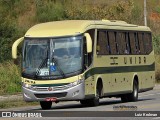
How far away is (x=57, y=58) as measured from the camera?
27.5 m

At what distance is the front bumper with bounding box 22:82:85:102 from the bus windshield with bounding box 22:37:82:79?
575 mm

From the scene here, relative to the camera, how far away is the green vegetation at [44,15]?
133 ft

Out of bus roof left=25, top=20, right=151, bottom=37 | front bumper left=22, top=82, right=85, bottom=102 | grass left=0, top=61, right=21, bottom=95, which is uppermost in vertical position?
bus roof left=25, top=20, right=151, bottom=37

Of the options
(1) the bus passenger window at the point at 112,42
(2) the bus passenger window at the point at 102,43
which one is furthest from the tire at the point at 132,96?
(2) the bus passenger window at the point at 102,43

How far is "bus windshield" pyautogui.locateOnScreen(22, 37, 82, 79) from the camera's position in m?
27.4

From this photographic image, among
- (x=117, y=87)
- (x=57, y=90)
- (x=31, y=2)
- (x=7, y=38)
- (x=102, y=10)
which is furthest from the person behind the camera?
(x=31, y=2)

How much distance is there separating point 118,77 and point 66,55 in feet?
14.8

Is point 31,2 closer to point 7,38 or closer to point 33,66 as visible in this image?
point 7,38

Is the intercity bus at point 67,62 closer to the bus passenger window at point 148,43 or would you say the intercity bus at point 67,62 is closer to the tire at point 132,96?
the tire at point 132,96

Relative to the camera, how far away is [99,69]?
95.6ft

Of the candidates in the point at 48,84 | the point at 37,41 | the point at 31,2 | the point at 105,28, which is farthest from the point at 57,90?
the point at 31,2

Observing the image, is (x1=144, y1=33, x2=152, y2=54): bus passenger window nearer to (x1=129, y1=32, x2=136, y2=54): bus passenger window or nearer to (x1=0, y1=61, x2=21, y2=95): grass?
(x1=129, y1=32, x2=136, y2=54): bus passenger window

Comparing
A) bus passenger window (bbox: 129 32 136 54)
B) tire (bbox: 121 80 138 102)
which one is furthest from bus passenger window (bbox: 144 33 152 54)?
tire (bbox: 121 80 138 102)

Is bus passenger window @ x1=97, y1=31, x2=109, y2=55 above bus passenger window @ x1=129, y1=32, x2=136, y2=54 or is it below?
above
